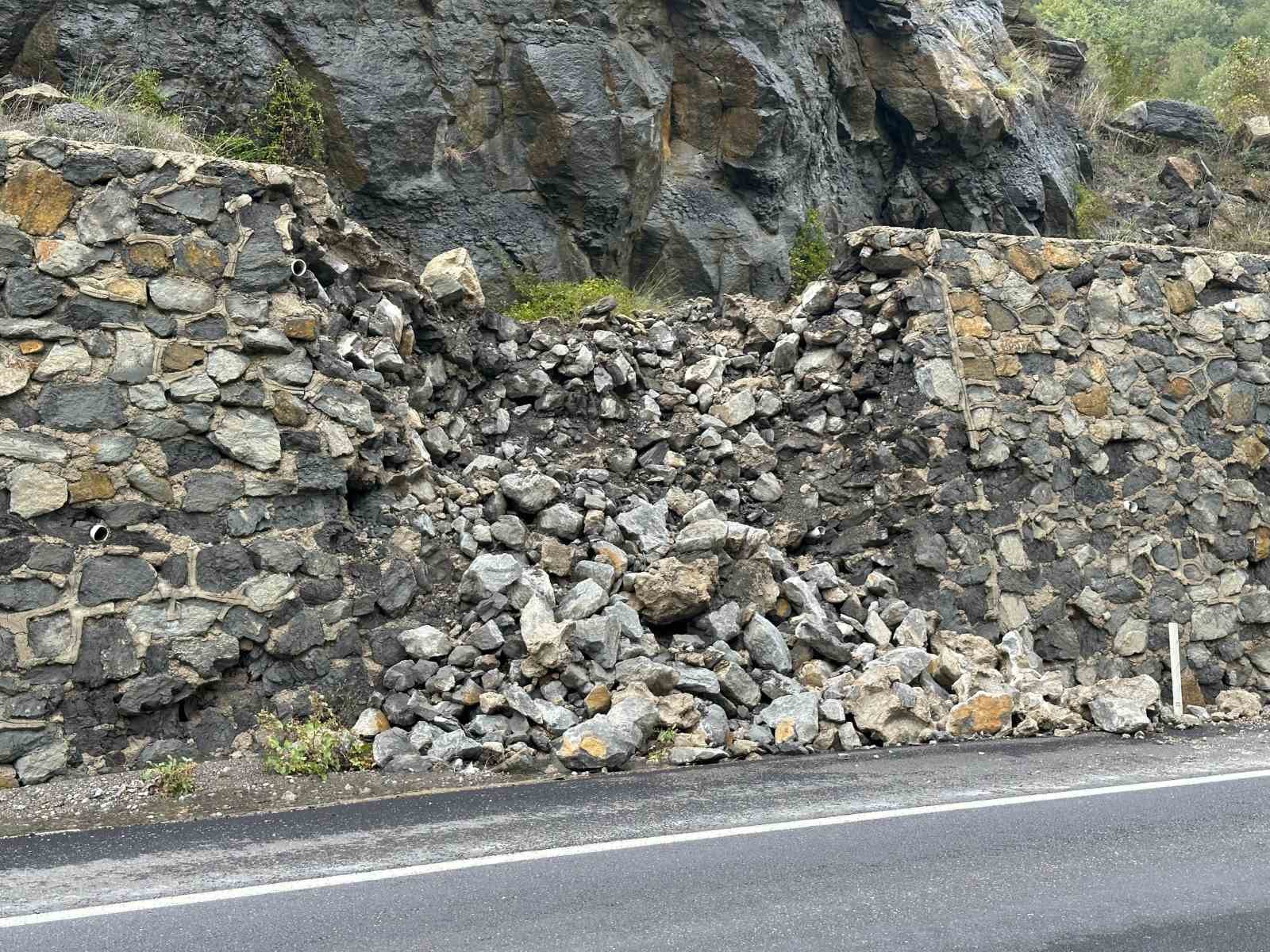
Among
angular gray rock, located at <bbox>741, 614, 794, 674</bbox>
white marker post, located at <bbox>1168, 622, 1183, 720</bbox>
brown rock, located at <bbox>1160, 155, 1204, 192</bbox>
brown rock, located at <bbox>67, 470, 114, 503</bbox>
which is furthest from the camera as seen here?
brown rock, located at <bbox>1160, 155, 1204, 192</bbox>

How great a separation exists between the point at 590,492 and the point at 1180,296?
5900 mm

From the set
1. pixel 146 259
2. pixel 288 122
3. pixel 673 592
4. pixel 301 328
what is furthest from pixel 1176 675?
pixel 288 122

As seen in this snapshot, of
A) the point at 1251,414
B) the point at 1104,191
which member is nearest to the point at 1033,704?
the point at 1251,414

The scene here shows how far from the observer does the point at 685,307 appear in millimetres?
11641

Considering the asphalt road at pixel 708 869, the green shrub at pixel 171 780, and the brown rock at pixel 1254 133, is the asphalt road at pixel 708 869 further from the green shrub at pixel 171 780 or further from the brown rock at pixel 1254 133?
the brown rock at pixel 1254 133

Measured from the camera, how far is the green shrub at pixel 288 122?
10422 millimetres

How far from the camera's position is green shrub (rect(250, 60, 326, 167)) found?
34.2 ft

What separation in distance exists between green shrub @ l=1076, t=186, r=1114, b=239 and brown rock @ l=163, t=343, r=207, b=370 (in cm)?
1265

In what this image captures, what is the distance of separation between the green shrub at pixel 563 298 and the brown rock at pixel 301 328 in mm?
3079

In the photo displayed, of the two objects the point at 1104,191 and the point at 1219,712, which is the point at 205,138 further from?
the point at 1104,191

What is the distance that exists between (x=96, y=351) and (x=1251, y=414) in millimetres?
9839

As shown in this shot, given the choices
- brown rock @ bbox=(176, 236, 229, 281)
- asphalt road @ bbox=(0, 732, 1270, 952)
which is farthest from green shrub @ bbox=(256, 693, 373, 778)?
brown rock @ bbox=(176, 236, 229, 281)

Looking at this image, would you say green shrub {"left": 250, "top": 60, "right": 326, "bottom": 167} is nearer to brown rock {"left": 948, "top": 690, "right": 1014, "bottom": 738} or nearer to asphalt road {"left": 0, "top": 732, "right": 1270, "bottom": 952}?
asphalt road {"left": 0, "top": 732, "right": 1270, "bottom": 952}

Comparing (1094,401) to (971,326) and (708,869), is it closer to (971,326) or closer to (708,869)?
(971,326)
